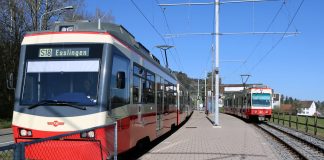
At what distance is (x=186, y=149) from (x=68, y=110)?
644 cm

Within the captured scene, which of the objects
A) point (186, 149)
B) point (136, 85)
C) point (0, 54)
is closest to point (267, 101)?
point (0, 54)

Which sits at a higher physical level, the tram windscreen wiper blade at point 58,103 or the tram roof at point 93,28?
the tram roof at point 93,28

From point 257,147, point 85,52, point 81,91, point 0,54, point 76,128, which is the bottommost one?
point 257,147

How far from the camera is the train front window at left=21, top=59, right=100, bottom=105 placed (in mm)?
9516

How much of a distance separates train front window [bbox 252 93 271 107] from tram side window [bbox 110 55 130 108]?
2926 cm

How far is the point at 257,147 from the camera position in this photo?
53.9 ft

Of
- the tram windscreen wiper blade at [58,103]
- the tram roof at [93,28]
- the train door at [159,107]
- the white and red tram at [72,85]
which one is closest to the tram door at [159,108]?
the train door at [159,107]

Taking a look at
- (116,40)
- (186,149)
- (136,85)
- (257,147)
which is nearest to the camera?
(116,40)

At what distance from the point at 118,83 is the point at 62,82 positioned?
1110 mm

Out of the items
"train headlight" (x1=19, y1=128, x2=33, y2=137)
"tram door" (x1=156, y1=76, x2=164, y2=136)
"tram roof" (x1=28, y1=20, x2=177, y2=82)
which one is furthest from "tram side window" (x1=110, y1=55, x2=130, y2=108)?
"tram door" (x1=156, y1=76, x2=164, y2=136)

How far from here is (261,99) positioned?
39.3 metres

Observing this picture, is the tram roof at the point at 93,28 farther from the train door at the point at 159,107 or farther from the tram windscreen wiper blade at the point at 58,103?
the train door at the point at 159,107

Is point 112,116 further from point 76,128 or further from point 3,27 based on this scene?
point 3,27

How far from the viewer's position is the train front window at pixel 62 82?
9516mm
